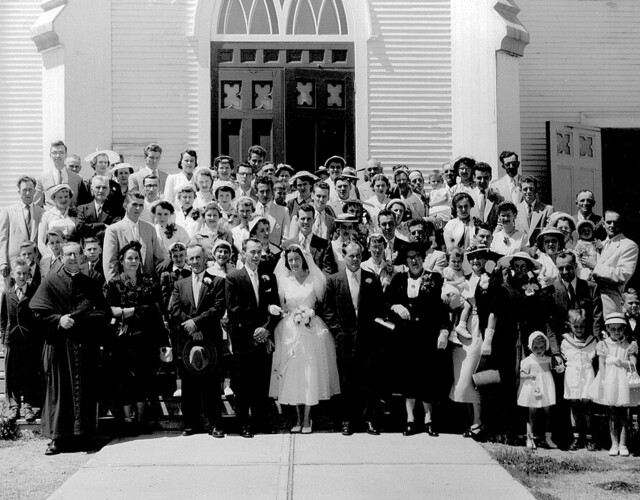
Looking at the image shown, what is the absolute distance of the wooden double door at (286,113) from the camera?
43.7 feet

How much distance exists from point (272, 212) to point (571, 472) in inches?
169

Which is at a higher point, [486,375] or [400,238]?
[400,238]

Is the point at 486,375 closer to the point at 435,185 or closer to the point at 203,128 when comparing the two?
the point at 435,185

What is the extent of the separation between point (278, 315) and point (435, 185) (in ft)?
13.9

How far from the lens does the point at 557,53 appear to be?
14.3 meters

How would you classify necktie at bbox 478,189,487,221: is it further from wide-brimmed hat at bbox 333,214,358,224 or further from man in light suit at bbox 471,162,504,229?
wide-brimmed hat at bbox 333,214,358,224

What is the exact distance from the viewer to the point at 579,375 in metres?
8.12

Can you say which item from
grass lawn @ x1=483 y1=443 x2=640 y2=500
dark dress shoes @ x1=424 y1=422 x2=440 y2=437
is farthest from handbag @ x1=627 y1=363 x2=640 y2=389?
dark dress shoes @ x1=424 y1=422 x2=440 y2=437

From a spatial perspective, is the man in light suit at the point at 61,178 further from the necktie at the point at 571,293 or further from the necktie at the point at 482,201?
the necktie at the point at 571,293

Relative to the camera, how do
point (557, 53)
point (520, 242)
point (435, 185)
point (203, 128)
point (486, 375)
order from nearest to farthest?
point (486, 375)
point (520, 242)
point (435, 185)
point (203, 128)
point (557, 53)

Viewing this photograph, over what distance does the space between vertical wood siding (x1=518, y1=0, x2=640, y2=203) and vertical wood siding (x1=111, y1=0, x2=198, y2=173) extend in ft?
16.9

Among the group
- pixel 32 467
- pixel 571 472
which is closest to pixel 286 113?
pixel 32 467

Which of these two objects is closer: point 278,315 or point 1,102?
point 278,315

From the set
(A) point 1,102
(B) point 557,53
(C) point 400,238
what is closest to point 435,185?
(C) point 400,238
